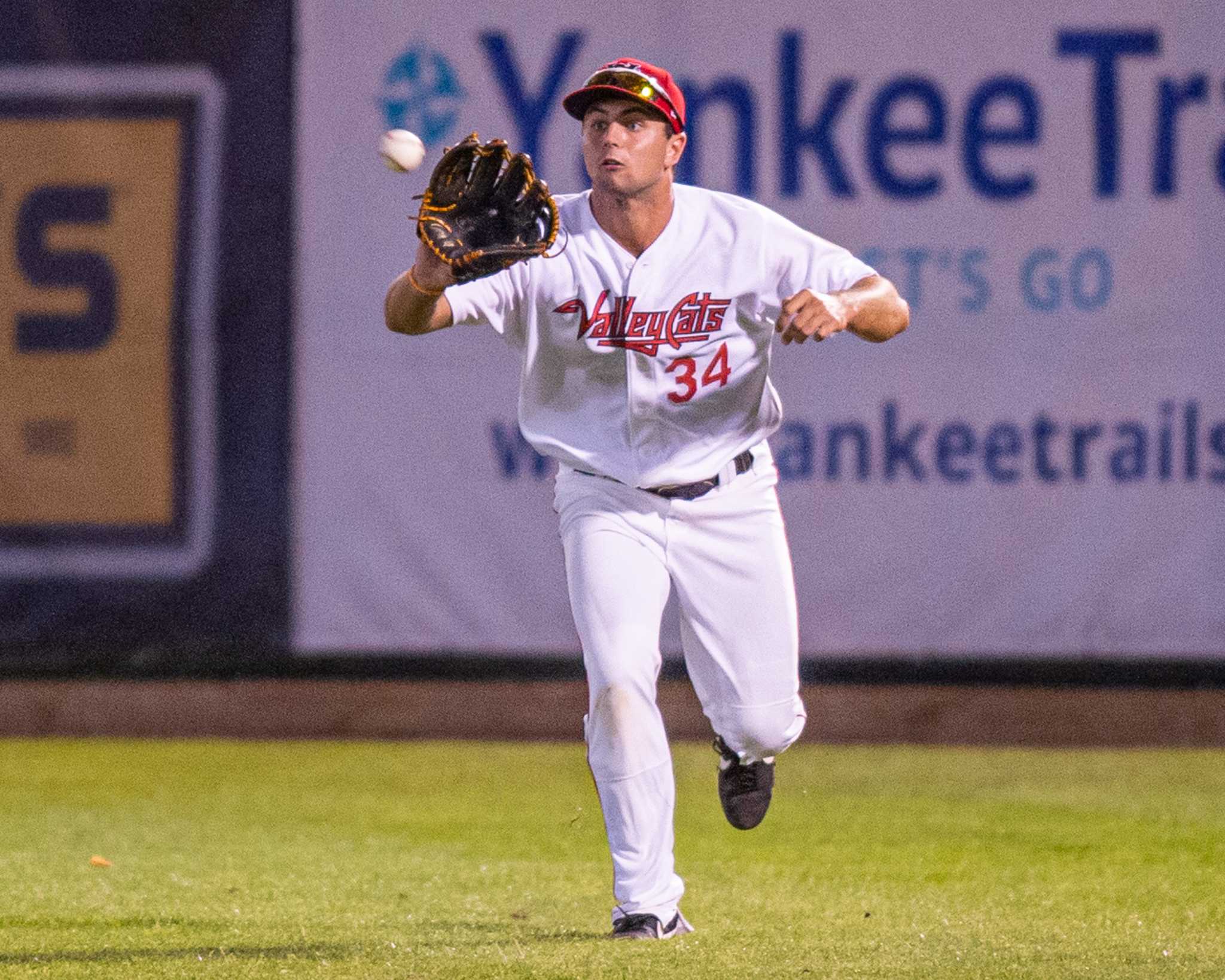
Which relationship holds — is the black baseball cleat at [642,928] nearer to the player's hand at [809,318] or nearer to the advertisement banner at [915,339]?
the player's hand at [809,318]

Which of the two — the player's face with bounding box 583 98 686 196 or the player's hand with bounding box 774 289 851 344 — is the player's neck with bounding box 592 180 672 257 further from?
the player's hand with bounding box 774 289 851 344

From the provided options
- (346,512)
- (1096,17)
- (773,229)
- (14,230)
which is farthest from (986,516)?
(14,230)

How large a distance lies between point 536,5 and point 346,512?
2.07 metres

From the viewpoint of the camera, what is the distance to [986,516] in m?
7.69

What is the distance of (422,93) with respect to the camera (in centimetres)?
781

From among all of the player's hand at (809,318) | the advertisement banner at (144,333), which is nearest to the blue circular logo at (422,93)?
the advertisement banner at (144,333)

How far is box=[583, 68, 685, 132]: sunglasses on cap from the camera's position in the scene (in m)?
4.45

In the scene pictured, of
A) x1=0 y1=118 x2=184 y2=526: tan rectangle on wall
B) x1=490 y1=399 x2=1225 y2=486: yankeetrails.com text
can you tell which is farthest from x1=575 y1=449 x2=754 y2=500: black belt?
x1=0 y1=118 x2=184 y2=526: tan rectangle on wall

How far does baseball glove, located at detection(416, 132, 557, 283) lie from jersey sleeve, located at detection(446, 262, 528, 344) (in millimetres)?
91

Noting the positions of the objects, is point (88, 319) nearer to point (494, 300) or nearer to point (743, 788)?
point (494, 300)

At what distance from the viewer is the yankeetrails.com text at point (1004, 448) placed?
7.68 m

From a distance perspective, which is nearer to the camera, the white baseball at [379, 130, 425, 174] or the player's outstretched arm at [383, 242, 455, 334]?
the player's outstretched arm at [383, 242, 455, 334]

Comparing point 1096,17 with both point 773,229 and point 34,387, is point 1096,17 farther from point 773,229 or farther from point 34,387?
point 34,387

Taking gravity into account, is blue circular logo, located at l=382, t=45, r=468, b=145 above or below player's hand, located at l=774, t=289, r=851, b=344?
above
